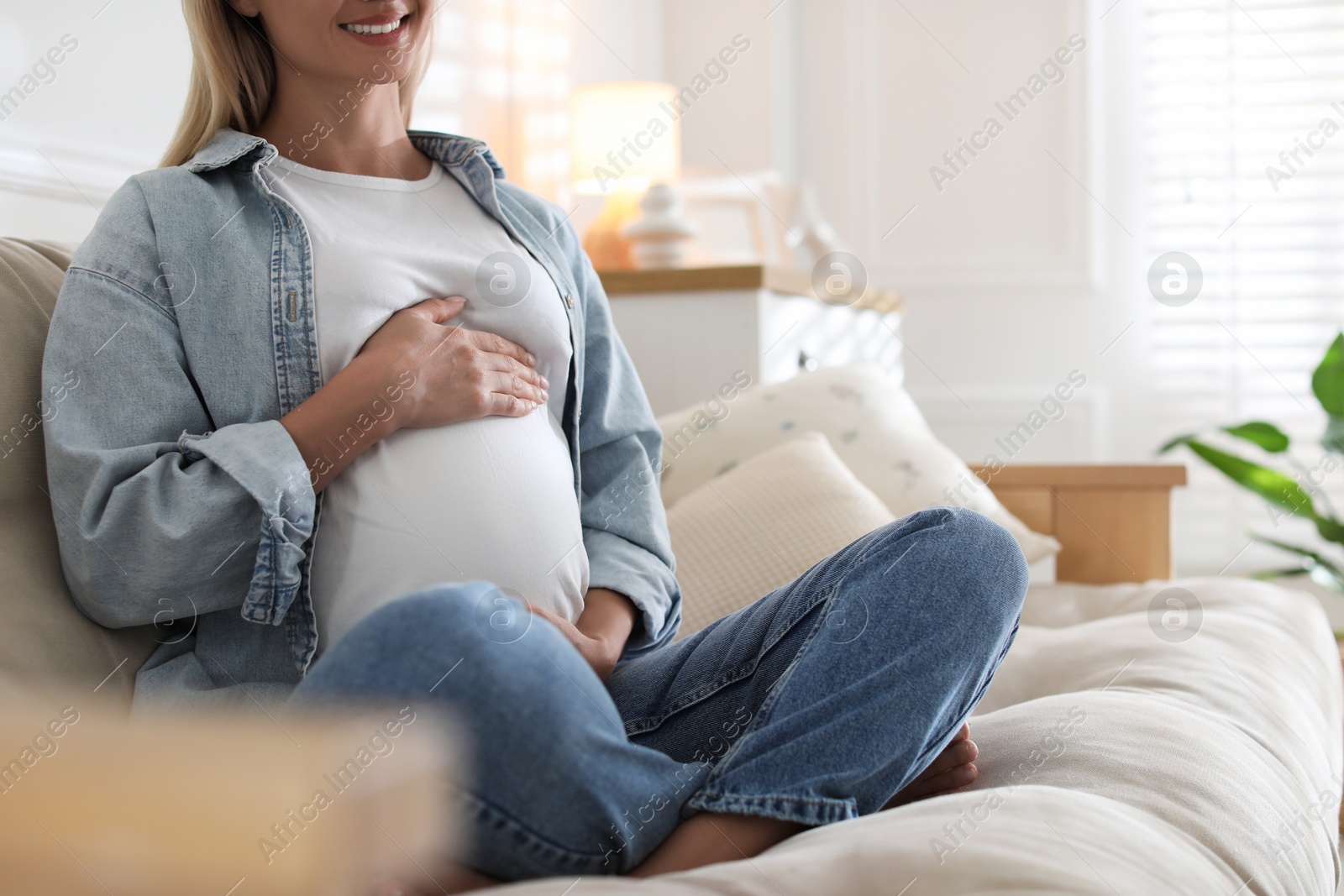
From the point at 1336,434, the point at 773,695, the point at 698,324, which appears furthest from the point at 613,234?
the point at 773,695

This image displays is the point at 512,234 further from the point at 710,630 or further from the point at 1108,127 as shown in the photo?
the point at 1108,127

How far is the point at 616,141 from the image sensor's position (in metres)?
2.26

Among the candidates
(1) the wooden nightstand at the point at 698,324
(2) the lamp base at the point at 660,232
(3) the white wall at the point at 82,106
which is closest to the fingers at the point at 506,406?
(3) the white wall at the point at 82,106

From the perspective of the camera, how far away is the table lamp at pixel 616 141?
225 cm

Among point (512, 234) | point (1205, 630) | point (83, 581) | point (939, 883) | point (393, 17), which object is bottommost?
point (1205, 630)

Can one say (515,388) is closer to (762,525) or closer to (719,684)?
(719,684)

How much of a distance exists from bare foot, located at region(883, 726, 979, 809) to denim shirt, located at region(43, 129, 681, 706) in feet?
0.78

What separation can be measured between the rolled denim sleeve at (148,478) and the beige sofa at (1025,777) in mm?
43

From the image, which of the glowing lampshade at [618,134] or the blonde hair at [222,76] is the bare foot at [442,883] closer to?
the blonde hair at [222,76]

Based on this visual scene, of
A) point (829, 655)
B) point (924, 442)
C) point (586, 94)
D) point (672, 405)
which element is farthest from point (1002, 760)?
point (586, 94)

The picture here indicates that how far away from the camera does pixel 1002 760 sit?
80cm

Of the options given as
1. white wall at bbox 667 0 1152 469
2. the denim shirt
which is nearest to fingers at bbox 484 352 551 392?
the denim shirt

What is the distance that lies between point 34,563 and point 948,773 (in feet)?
2.04

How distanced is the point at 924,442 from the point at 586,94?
1120 millimetres
